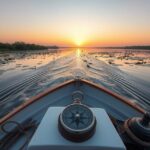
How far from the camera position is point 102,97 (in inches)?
164

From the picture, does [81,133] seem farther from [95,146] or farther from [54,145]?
[54,145]

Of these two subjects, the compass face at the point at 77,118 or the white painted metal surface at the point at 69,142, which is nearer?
the white painted metal surface at the point at 69,142

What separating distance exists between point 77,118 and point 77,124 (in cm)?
7

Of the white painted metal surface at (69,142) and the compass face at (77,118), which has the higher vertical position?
the compass face at (77,118)

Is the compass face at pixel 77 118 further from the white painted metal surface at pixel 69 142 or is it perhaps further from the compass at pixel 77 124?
the white painted metal surface at pixel 69 142

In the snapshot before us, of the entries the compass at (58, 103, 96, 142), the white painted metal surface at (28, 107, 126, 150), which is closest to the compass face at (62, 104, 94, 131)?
the compass at (58, 103, 96, 142)

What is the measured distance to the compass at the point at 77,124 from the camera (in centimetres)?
203

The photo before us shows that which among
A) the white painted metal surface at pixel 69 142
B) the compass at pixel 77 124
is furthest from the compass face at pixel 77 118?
the white painted metal surface at pixel 69 142

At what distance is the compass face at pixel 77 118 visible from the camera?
211 centimetres

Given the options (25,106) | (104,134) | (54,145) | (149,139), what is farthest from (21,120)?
(149,139)

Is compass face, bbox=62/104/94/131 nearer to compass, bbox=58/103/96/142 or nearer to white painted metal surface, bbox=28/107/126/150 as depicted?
compass, bbox=58/103/96/142

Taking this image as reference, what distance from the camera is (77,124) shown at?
7.01 feet

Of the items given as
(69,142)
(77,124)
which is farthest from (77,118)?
(69,142)

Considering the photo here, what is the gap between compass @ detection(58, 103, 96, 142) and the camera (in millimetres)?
2033
